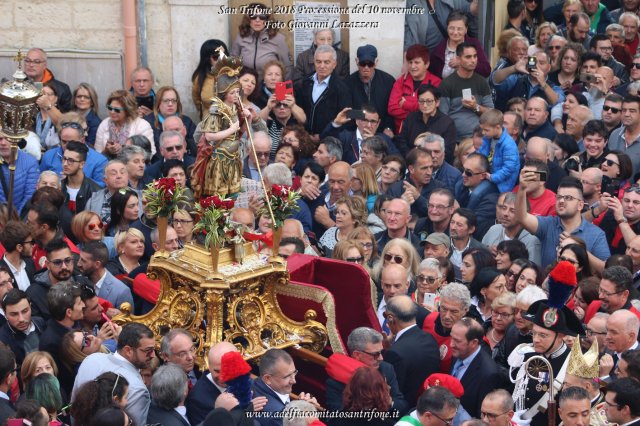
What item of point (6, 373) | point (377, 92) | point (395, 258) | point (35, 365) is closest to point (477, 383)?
point (395, 258)

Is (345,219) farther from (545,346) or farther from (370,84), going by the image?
(545,346)

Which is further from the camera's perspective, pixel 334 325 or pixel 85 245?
pixel 85 245

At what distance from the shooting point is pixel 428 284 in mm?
13109

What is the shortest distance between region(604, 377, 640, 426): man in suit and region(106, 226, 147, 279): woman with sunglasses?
483 cm

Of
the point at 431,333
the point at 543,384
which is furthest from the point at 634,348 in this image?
the point at 431,333

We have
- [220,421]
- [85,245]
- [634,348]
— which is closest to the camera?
[220,421]

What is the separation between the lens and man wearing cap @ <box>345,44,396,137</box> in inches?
691

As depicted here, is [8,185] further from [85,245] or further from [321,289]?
[321,289]

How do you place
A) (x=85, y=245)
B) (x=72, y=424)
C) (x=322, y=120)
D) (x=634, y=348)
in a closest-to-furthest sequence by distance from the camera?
1. (x=72, y=424)
2. (x=634, y=348)
3. (x=85, y=245)
4. (x=322, y=120)

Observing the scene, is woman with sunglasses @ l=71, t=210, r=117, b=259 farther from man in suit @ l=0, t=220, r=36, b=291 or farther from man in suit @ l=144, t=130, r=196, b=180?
man in suit @ l=144, t=130, r=196, b=180

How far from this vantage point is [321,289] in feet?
38.3

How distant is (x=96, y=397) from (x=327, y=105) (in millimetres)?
7697

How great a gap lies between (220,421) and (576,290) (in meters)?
4.22

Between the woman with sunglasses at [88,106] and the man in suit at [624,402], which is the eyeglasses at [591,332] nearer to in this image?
the man in suit at [624,402]
